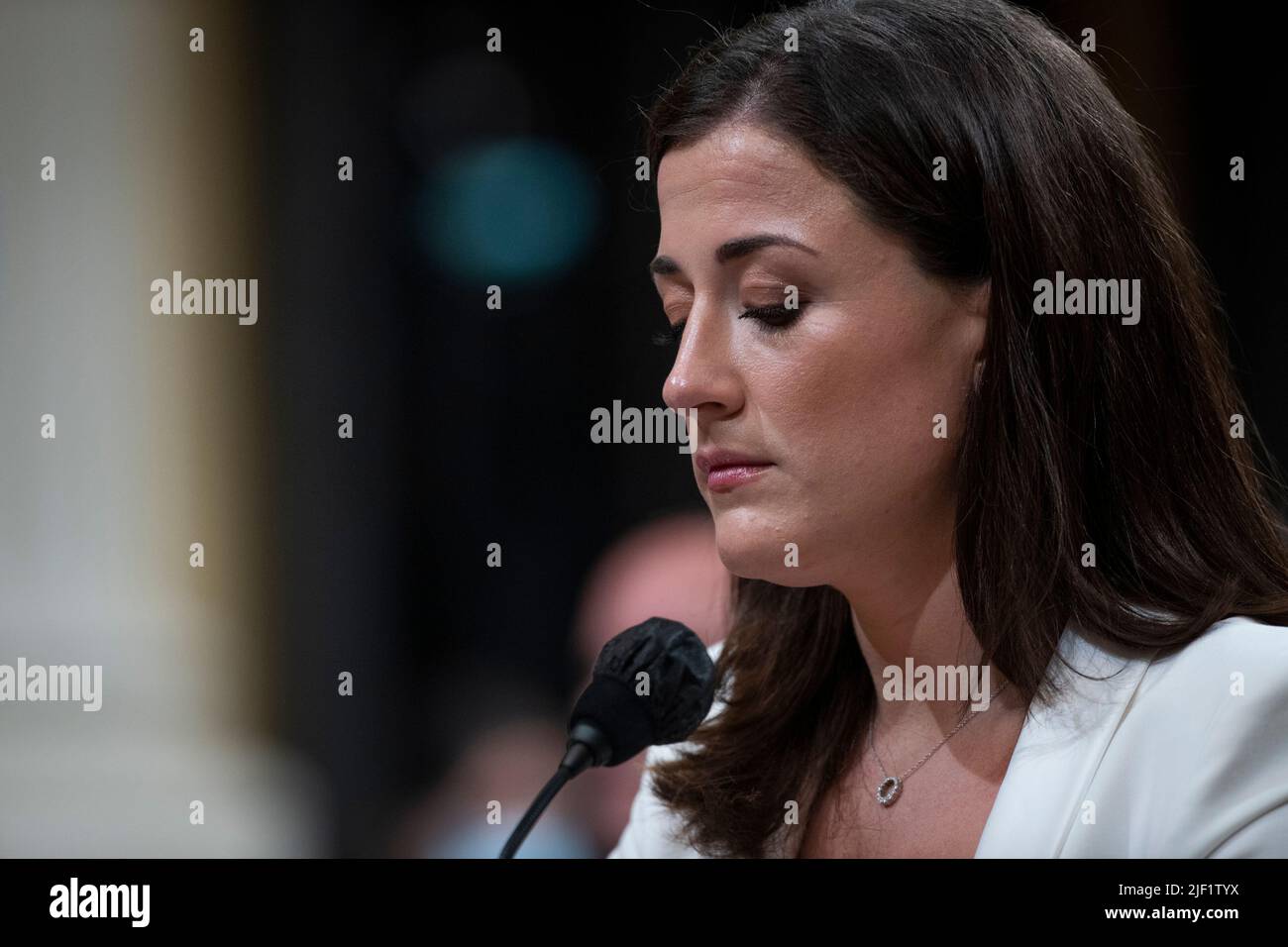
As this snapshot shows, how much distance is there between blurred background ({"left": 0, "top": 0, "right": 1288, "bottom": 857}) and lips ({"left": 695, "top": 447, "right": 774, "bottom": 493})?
0.71ft

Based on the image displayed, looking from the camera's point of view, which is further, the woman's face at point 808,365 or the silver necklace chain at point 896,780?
the silver necklace chain at point 896,780

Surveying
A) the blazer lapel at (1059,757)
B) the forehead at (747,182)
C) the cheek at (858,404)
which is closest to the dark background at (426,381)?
the forehead at (747,182)

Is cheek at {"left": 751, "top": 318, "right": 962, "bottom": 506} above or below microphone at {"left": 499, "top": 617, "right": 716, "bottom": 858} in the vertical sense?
above

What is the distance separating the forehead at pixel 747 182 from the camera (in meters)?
1.28

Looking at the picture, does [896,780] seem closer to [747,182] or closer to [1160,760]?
[1160,760]

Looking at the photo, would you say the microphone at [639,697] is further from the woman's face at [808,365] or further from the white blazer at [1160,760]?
the white blazer at [1160,760]

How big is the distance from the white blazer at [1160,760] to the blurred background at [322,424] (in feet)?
1.78

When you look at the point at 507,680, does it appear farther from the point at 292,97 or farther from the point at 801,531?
the point at 292,97

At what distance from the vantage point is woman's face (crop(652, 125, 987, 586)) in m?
1.27

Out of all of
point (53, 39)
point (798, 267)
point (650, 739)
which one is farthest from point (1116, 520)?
point (53, 39)

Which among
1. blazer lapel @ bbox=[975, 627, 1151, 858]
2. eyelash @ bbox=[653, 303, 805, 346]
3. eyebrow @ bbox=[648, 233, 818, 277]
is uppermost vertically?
eyebrow @ bbox=[648, 233, 818, 277]

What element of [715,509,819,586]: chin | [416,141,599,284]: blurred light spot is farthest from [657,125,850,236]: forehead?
[715,509,819,586]: chin

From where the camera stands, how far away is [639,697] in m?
1.29

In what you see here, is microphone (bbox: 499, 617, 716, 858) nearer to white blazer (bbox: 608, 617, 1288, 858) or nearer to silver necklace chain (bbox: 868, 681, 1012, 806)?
silver necklace chain (bbox: 868, 681, 1012, 806)
